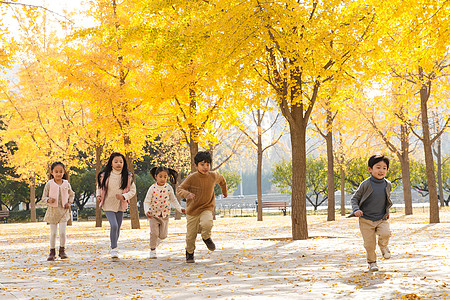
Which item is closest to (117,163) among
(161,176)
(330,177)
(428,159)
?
(161,176)

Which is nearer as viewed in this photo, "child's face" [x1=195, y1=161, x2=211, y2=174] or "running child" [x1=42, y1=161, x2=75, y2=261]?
"child's face" [x1=195, y1=161, x2=211, y2=174]

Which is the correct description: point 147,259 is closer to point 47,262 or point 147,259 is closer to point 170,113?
point 47,262

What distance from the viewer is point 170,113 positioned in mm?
16766

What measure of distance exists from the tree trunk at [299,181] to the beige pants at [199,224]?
4385mm

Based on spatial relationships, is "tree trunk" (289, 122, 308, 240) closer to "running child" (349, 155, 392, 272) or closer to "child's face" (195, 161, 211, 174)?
"child's face" (195, 161, 211, 174)

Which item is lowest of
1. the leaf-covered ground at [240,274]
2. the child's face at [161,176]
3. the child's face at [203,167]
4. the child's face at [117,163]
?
the leaf-covered ground at [240,274]

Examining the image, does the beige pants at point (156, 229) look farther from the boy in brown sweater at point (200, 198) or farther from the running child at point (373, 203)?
the running child at point (373, 203)

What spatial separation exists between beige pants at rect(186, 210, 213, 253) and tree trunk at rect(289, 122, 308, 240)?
14.4ft

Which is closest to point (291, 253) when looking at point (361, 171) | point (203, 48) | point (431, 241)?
point (431, 241)

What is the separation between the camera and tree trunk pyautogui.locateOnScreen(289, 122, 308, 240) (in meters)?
12.2

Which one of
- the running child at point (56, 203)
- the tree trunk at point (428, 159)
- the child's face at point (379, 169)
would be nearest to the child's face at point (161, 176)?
the running child at point (56, 203)

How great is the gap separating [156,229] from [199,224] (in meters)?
1.22

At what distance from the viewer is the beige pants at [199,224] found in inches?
321

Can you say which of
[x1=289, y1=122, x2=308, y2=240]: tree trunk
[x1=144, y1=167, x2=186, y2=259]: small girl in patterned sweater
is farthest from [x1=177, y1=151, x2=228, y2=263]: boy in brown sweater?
[x1=289, y1=122, x2=308, y2=240]: tree trunk
